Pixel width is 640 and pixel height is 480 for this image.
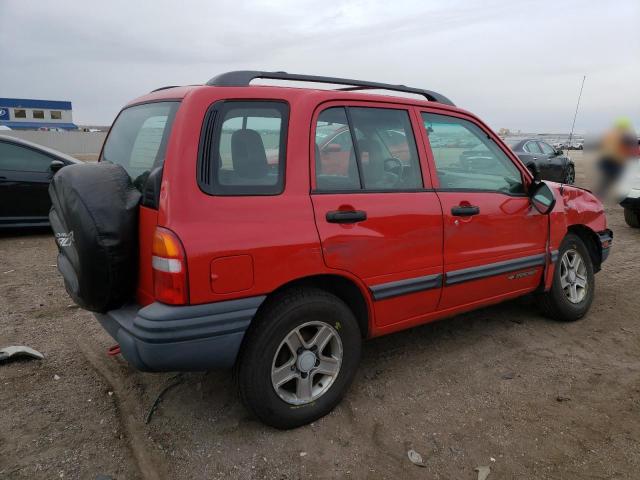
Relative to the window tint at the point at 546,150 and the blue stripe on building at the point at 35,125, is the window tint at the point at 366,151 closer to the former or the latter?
the window tint at the point at 546,150

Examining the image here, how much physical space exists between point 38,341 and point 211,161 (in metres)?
2.37

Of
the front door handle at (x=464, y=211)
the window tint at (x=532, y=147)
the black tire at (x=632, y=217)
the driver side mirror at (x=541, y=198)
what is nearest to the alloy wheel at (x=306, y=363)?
the front door handle at (x=464, y=211)

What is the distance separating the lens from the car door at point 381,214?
2.64 meters

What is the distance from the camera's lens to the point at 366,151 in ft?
9.49

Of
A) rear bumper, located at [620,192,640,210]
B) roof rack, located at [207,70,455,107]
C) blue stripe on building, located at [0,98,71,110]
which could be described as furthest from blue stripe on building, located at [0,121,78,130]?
roof rack, located at [207,70,455,107]

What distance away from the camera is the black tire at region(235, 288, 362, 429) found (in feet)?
8.01

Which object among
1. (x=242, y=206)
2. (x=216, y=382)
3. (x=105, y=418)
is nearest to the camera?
(x=242, y=206)

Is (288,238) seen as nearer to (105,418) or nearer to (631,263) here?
(105,418)

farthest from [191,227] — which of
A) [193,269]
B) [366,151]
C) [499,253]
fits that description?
[499,253]

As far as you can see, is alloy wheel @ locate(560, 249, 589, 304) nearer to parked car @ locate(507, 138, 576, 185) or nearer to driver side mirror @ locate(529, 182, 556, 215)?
driver side mirror @ locate(529, 182, 556, 215)

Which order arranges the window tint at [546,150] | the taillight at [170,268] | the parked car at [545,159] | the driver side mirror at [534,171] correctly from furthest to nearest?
1. the window tint at [546,150]
2. the parked car at [545,159]
3. the driver side mirror at [534,171]
4. the taillight at [170,268]

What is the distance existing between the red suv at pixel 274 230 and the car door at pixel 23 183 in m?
4.35

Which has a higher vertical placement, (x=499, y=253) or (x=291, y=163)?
(x=291, y=163)

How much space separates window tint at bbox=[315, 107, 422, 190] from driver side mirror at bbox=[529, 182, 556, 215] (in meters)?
1.11
